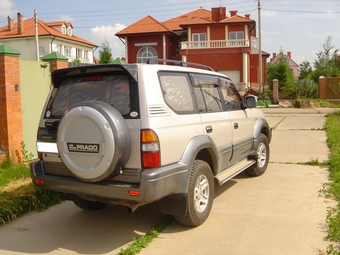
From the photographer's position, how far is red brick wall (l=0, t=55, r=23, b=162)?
680 cm

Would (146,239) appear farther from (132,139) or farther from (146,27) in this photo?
(146,27)

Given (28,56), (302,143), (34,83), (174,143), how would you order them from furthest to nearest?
(28,56)
(302,143)
(34,83)
(174,143)

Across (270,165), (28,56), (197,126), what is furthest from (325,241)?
(28,56)

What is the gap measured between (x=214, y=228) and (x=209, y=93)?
1830 millimetres

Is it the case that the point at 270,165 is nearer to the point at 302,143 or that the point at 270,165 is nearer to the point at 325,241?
the point at 302,143

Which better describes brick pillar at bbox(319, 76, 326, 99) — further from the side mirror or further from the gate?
the gate

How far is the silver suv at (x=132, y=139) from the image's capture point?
3803mm

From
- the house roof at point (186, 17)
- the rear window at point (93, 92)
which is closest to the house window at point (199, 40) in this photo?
the house roof at point (186, 17)

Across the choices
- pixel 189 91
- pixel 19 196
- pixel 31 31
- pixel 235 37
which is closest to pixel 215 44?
pixel 235 37

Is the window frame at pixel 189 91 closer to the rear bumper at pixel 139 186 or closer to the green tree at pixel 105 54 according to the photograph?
the rear bumper at pixel 139 186

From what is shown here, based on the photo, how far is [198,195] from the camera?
14.9 ft

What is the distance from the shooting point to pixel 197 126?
455 centimetres

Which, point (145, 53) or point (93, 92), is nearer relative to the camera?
point (93, 92)

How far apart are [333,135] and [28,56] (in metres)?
45.7
